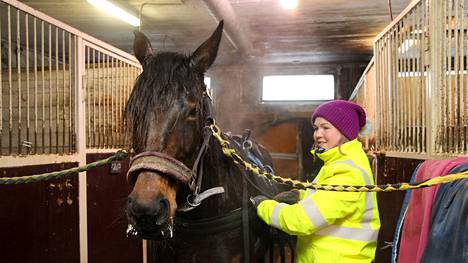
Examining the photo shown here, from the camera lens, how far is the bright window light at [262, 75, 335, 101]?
9.23 meters

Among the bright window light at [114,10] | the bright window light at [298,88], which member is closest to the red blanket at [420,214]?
the bright window light at [114,10]

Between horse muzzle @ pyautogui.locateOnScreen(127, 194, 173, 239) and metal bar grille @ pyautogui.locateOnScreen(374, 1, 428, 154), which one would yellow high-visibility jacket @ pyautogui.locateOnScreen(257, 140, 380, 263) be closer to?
horse muzzle @ pyautogui.locateOnScreen(127, 194, 173, 239)

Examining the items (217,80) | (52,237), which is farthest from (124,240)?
(217,80)

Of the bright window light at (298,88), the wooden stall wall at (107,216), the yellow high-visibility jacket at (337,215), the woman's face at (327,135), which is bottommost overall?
the wooden stall wall at (107,216)

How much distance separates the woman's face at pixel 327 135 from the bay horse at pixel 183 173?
520 millimetres

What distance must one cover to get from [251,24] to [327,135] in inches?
202

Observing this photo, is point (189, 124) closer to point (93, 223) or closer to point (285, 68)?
point (93, 223)

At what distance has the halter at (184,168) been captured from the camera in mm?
1517

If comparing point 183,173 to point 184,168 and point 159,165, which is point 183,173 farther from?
point 159,165

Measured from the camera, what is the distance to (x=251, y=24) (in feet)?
22.1

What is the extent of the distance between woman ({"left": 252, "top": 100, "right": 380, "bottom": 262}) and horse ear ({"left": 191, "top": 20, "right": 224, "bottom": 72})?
70 cm

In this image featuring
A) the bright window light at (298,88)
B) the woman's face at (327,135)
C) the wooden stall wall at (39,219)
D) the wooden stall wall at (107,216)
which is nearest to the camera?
the woman's face at (327,135)

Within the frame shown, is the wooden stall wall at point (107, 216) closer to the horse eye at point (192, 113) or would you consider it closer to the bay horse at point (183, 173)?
the bay horse at point (183, 173)

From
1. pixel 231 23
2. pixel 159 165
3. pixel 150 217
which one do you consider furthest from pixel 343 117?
pixel 231 23
